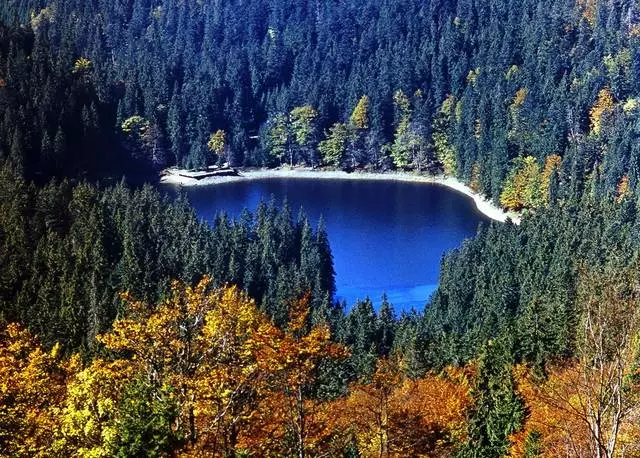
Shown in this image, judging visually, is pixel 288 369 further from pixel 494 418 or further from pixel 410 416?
pixel 410 416

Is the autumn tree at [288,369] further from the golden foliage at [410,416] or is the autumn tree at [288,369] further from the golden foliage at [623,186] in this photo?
the golden foliage at [623,186]

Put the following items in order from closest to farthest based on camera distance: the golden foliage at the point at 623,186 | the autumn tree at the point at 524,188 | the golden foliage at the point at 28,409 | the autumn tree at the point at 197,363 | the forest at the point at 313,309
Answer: the autumn tree at the point at 197,363 < the forest at the point at 313,309 < the golden foliage at the point at 28,409 < the golden foliage at the point at 623,186 < the autumn tree at the point at 524,188

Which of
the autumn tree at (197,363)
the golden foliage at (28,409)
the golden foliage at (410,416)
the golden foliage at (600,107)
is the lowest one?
the golden foliage at (410,416)

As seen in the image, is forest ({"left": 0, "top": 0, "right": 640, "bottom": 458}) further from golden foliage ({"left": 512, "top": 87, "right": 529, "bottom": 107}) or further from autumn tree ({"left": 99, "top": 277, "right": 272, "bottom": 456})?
golden foliage ({"left": 512, "top": 87, "right": 529, "bottom": 107})

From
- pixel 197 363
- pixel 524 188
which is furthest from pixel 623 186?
pixel 197 363

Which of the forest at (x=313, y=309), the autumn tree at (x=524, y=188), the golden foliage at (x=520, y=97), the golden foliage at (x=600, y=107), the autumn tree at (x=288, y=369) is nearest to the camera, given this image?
the autumn tree at (x=288, y=369)

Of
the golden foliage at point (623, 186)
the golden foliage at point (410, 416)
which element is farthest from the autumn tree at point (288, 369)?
the golden foliage at point (623, 186)
